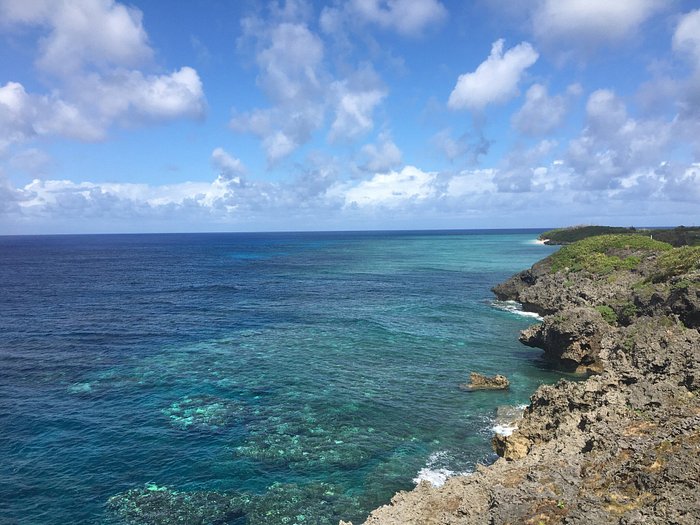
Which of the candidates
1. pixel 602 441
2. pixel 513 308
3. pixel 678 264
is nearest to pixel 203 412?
pixel 602 441

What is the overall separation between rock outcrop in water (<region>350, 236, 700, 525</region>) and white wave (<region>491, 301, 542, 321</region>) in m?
23.7

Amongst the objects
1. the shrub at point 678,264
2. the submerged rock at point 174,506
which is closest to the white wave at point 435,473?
the submerged rock at point 174,506

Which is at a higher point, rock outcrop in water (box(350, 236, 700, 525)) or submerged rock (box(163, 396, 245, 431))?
rock outcrop in water (box(350, 236, 700, 525))

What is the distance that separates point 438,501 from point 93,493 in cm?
2302

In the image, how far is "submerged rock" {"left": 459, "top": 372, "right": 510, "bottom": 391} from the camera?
45537mm

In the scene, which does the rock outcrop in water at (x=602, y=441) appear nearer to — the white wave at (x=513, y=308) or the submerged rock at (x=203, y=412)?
the submerged rock at (x=203, y=412)

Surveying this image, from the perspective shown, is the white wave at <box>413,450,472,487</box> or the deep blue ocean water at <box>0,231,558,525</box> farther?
the deep blue ocean water at <box>0,231,558,525</box>

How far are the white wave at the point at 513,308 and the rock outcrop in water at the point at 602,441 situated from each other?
23725mm

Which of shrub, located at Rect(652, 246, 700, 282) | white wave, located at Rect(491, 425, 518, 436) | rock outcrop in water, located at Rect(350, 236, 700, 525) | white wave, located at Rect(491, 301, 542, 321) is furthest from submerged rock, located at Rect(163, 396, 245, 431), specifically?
shrub, located at Rect(652, 246, 700, 282)

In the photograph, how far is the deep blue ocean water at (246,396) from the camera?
102ft

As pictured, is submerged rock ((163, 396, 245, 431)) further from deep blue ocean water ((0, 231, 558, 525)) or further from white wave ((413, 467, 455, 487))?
white wave ((413, 467, 455, 487))

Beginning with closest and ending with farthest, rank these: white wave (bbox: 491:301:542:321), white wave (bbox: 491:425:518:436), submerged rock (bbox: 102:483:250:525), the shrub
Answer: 1. submerged rock (bbox: 102:483:250:525)
2. white wave (bbox: 491:425:518:436)
3. the shrub
4. white wave (bbox: 491:301:542:321)

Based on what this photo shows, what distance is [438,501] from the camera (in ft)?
70.2

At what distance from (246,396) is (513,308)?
185 feet
